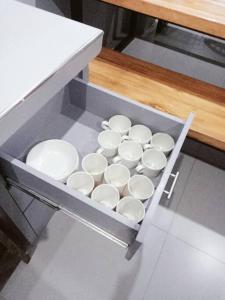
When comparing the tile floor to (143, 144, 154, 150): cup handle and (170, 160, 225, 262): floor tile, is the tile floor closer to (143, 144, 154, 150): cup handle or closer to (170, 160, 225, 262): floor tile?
(170, 160, 225, 262): floor tile

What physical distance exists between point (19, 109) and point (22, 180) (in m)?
0.25

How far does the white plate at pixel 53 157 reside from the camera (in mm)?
754

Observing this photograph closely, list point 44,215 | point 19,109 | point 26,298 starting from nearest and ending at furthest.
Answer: point 19,109
point 26,298
point 44,215

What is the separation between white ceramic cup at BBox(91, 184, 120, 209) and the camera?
2.29ft

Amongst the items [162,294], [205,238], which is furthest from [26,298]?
[205,238]

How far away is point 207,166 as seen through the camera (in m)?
1.32

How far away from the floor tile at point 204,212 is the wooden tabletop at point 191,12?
0.70m

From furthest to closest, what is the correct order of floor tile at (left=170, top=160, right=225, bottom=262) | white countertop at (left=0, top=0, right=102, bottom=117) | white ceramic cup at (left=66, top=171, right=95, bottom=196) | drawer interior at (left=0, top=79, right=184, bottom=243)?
floor tile at (left=170, top=160, right=225, bottom=262) → white ceramic cup at (left=66, top=171, right=95, bottom=196) → drawer interior at (left=0, top=79, right=184, bottom=243) → white countertop at (left=0, top=0, right=102, bottom=117)

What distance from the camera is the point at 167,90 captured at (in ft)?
3.59

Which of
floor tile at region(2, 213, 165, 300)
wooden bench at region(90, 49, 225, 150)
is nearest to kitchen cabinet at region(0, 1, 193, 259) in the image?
wooden bench at region(90, 49, 225, 150)

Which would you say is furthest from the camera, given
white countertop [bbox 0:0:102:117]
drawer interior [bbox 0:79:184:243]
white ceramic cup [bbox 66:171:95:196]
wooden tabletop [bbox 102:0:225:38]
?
wooden tabletop [bbox 102:0:225:38]

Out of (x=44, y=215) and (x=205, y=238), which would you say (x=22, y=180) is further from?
(x=205, y=238)

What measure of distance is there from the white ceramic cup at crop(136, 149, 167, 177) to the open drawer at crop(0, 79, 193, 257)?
44 mm

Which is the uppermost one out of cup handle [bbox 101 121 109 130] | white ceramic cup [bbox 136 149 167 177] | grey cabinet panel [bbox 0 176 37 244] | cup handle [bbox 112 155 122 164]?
cup handle [bbox 101 121 109 130]
